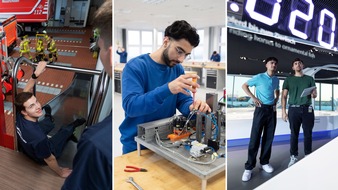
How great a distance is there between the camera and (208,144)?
1.25 metres

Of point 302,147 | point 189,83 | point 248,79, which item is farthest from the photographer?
point 302,147

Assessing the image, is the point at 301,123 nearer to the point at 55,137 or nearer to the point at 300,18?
the point at 300,18

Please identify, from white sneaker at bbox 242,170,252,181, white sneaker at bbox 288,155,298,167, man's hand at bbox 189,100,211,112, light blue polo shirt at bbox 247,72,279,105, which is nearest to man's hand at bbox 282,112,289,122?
light blue polo shirt at bbox 247,72,279,105

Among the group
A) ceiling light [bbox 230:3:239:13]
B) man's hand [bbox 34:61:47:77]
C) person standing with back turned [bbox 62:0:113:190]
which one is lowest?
person standing with back turned [bbox 62:0:113:190]

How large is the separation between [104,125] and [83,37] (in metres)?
0.42

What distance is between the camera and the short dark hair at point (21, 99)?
125cm

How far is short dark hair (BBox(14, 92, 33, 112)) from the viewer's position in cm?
125

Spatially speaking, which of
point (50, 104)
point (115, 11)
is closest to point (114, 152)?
point (50, 104)

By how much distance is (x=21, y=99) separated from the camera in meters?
1.26

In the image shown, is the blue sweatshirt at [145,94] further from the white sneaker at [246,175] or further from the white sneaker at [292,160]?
the white sneaker at [292,160]

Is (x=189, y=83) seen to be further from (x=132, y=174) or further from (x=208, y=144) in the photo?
(x=132, y=174)

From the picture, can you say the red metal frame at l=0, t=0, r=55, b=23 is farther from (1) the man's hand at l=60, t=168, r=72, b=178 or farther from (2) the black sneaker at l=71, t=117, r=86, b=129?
(1) the man's hand at l=60, t=168, r=72, b=178

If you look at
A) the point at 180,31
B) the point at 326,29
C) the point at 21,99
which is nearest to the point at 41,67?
the point at 21,99

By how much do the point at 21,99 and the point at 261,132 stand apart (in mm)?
1322
